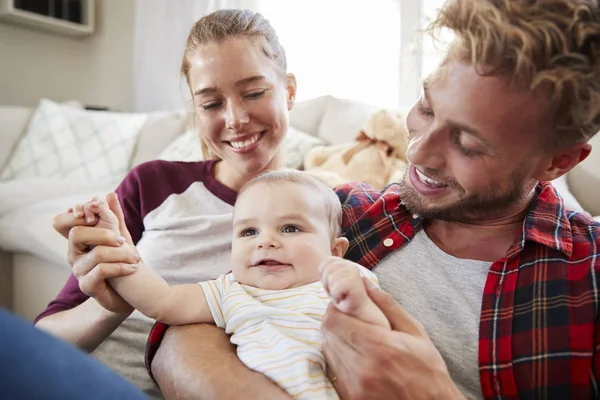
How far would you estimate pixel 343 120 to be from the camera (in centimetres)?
266

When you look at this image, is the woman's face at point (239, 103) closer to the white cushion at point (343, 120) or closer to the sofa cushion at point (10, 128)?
the white cushion at point (343, 120)

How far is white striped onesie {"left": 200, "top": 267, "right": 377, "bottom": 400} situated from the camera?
2.60 ft

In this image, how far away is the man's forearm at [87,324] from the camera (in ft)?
3.56

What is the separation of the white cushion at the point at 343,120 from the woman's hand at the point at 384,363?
1.86m

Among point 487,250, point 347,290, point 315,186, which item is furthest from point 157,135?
point 347,290

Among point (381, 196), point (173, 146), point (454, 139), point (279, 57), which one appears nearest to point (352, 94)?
point (173, 146)

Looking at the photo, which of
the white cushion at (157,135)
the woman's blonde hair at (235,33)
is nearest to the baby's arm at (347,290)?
the woman's blonde hair at (235,33)

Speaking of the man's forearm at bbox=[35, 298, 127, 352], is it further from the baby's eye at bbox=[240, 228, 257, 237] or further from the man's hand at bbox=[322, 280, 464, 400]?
the man's hand at bbox=[322, 280, 464, 400]

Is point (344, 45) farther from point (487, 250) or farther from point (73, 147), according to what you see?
point (487, 250)

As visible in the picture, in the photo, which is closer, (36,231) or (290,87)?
(290,87)

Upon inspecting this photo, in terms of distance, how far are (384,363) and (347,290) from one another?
0.13 m

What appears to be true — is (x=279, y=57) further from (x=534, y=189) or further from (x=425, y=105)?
(x=534, y=189)

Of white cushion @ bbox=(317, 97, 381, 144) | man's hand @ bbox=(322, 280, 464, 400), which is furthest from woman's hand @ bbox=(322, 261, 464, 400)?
white cushion @ bbox=(317, 97, 381, 144)

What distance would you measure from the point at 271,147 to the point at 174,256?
1.16 ft
